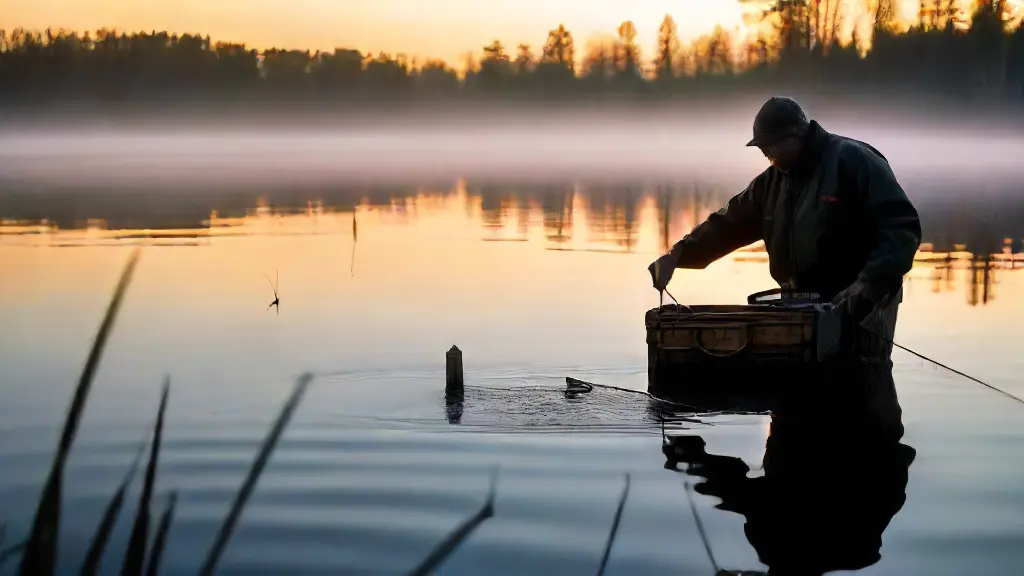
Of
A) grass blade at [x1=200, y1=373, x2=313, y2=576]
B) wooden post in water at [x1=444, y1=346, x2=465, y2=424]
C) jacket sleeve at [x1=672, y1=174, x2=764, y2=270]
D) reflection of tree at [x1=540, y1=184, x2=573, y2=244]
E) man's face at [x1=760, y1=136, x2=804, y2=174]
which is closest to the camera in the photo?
grass blade at [x1=200, y1=373, x2=313, y2=576]

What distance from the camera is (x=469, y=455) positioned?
892 centimetres

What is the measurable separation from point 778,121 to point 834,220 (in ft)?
2.56

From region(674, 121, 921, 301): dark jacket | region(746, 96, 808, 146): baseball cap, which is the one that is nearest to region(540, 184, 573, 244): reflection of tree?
region(674, 121, 921, 301): dark jacket

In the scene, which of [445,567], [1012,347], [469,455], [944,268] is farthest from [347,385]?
[944,268]

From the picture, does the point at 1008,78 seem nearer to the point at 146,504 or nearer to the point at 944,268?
the point at 944,268

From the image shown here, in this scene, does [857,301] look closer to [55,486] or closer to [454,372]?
[454,372]

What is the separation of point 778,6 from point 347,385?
400 feet

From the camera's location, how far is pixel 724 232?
10.5 meters

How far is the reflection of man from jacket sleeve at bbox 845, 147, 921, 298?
876 mm

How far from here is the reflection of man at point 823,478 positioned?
6.60m

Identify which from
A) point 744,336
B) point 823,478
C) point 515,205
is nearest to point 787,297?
point 744,336

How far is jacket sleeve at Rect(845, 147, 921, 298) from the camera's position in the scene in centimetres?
913

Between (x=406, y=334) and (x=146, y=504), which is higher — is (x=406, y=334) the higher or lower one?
the lower one

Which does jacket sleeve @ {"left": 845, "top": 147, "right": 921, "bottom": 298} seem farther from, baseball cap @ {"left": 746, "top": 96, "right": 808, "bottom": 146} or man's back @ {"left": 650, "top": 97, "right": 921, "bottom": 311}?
baseball cap @ {"left": 746, "top": 96, "right": 808, "bottom": 146}
